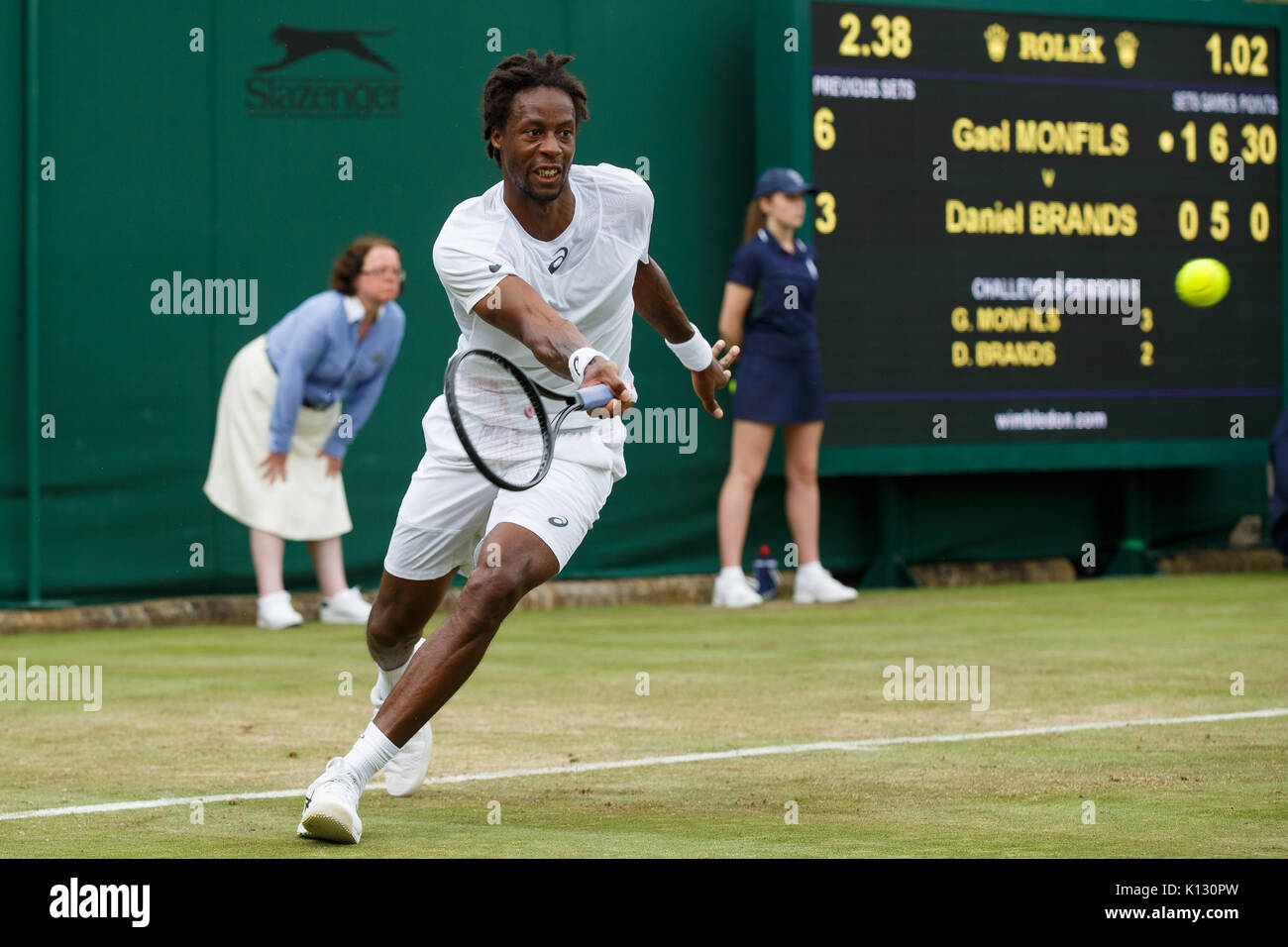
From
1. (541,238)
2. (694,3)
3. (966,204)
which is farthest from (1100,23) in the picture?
(541,238)

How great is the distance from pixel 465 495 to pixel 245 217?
6061 mm

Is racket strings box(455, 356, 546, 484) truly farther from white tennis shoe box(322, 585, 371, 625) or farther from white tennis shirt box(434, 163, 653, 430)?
white tennis shoe box(322, 585, 371, 625)

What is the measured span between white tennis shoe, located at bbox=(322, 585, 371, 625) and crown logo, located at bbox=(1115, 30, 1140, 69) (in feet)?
17.6

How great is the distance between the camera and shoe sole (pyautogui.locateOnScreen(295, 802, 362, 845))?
16.3ft

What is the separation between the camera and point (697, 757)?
6527 mm

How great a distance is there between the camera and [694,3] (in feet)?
40.7

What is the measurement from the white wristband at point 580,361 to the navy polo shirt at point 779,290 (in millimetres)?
6316

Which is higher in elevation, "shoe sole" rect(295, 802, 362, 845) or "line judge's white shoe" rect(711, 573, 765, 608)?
"line judge's white shoe" rect(711, 573, 765, 608)

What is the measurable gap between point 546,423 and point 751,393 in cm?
598

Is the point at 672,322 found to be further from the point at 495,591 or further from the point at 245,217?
the point at 245,217

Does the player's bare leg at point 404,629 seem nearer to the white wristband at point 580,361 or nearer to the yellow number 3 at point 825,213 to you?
the white wristband at point 580,361

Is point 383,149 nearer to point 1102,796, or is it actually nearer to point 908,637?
point 908,637
